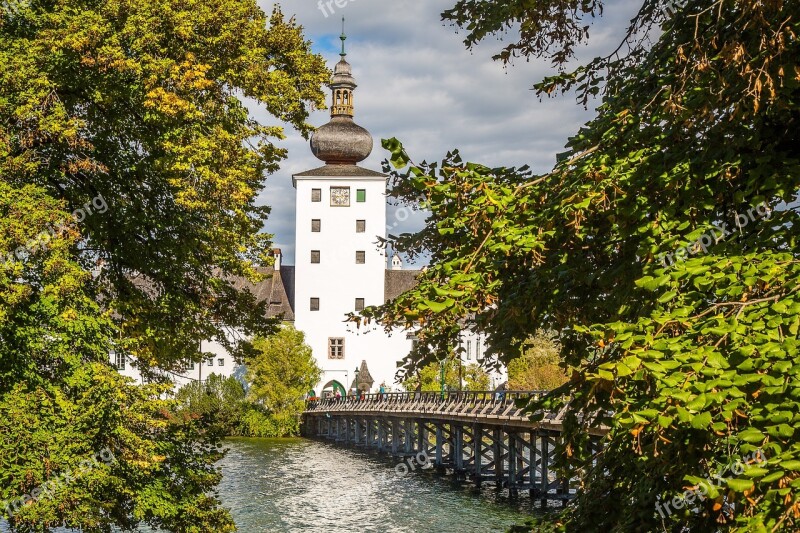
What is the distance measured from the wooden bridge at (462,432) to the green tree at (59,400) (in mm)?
8436

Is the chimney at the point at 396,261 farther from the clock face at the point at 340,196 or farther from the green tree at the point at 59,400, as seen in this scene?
the clock face at the point at 340,196

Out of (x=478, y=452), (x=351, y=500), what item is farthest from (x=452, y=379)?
(x=351, y=500)

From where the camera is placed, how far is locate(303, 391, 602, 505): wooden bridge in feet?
100

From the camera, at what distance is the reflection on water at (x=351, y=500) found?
24875 mm

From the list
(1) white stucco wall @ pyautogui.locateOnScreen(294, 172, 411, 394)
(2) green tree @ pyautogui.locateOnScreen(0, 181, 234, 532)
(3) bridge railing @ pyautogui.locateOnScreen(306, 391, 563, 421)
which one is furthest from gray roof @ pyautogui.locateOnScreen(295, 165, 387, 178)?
(2) green tree @ pyautogui.locateOnScreen(0, 181, 234, 532)

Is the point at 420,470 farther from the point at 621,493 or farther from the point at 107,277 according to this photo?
the point at 621,493

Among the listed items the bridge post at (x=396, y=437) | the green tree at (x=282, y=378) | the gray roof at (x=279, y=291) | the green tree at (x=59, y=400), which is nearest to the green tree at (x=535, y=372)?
the bridge post at (x=396, y=437)

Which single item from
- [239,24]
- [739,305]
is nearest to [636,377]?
[739,305]

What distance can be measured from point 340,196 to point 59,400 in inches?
2359

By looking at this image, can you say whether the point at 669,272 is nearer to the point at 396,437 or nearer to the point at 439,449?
the point at 439,449

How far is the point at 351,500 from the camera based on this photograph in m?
29.7

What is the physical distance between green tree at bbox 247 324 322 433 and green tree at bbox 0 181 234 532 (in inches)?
1899

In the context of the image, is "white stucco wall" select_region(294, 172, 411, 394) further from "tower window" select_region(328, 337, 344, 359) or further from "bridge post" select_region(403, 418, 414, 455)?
"bridge post" select_region(403, 418, 414, 455)

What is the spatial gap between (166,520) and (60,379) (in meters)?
2.17
